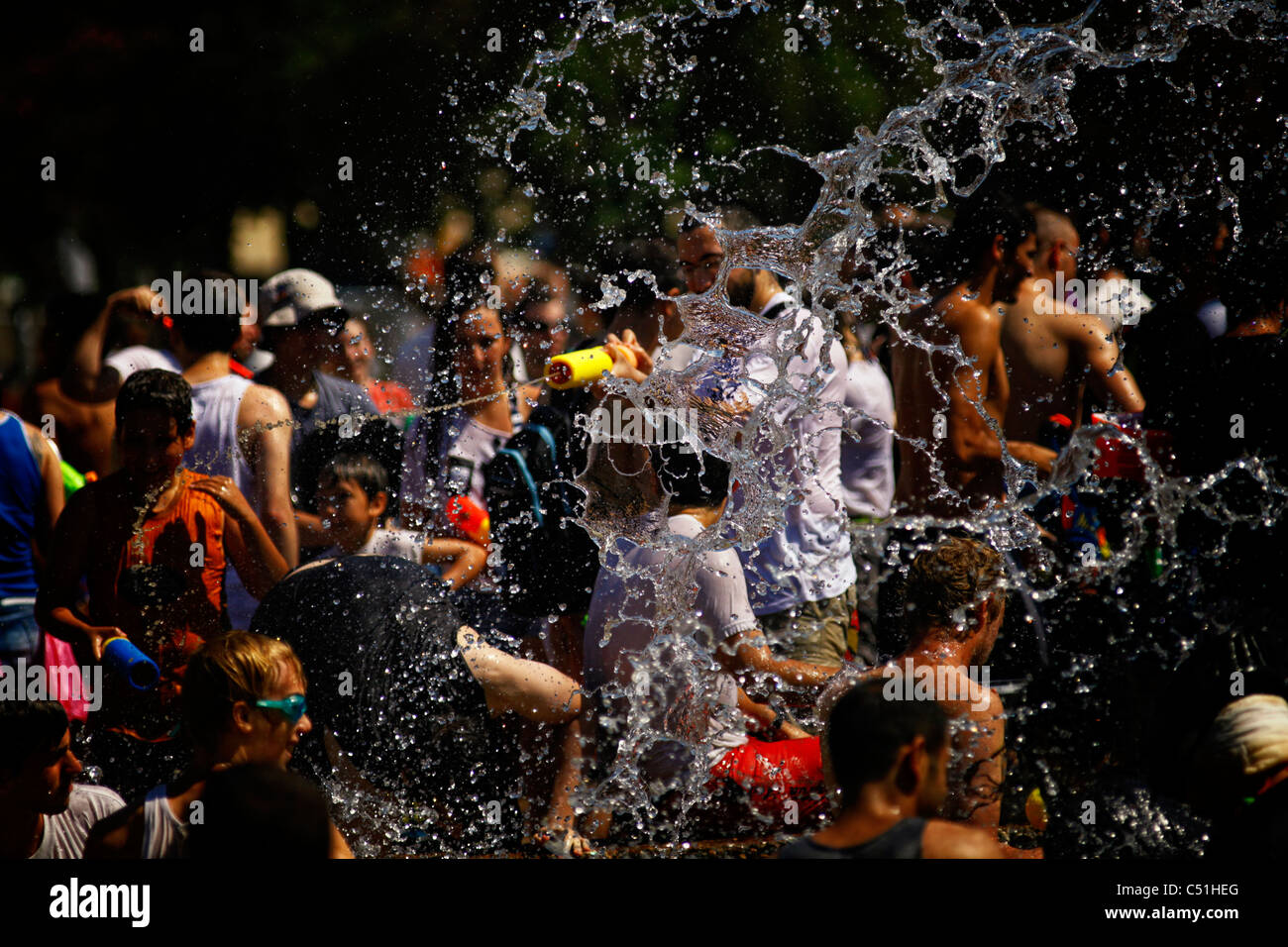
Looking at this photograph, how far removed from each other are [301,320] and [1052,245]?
9.37 ft

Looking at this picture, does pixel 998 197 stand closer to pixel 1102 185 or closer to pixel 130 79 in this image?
pixel 1102 185

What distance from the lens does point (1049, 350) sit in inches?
180

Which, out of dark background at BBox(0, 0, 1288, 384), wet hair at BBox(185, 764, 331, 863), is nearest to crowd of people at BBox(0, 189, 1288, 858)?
wet hair at BBox(185, 764, 331, 863)

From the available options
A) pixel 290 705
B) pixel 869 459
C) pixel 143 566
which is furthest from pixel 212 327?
pixel 869 459

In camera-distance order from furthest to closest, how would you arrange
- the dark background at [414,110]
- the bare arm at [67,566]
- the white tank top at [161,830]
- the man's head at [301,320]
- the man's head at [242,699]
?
the dark background at [414,110] → the man's head at [301,320] → the bare arm at [67,566] → the man's head at [242,699] → the white tank top at [161,830]

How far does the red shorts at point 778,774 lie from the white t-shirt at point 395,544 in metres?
1.37

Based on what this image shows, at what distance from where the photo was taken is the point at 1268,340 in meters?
3.94

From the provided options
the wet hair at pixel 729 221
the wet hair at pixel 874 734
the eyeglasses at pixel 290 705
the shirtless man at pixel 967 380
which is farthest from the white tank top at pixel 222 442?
the wet hair at pixel 874 734

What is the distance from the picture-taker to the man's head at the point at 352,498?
411 centimetres

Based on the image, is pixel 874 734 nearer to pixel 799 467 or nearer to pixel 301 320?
pixel 799 467

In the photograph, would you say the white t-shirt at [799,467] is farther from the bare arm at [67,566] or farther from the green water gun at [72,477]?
the green water gun at [72,477]

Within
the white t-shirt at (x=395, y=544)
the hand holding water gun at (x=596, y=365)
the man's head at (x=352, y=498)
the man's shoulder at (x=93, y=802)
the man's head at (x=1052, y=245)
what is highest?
the man's head at (x=1052, y=245)

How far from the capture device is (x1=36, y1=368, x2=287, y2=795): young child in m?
3.81

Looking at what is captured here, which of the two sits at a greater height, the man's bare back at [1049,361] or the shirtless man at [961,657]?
the man's bare back at [1049,361]
